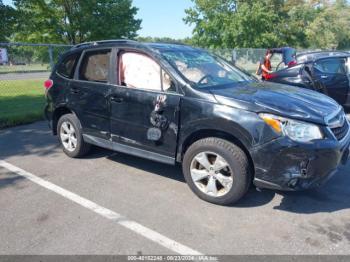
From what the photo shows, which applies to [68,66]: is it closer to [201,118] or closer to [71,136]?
[71,136]

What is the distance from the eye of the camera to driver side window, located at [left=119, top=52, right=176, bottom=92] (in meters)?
3.86

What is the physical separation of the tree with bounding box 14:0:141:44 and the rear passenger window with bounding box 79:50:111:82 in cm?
1613

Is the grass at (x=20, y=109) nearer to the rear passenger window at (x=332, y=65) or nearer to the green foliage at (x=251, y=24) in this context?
the rear passenger window at (x=332, y=65)

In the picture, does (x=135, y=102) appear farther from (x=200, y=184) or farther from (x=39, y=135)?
(x=39, y=135)

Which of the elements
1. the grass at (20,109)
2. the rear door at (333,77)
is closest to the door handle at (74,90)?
the grass at (20,109)

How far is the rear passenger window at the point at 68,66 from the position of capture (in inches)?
194

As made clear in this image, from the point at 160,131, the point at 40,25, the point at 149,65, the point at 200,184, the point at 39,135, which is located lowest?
the point at 39,135

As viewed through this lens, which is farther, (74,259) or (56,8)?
(56,8)

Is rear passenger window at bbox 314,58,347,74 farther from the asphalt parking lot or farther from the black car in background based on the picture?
the asphalt parking lot

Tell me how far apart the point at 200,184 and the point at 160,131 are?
79 centimetres

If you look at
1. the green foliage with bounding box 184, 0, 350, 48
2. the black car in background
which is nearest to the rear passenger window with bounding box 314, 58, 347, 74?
the black car in background

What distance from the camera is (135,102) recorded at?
401 centimetres

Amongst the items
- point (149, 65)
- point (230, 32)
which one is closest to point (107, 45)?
point (149, 65)

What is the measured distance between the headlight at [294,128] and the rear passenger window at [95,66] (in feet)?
7.80
